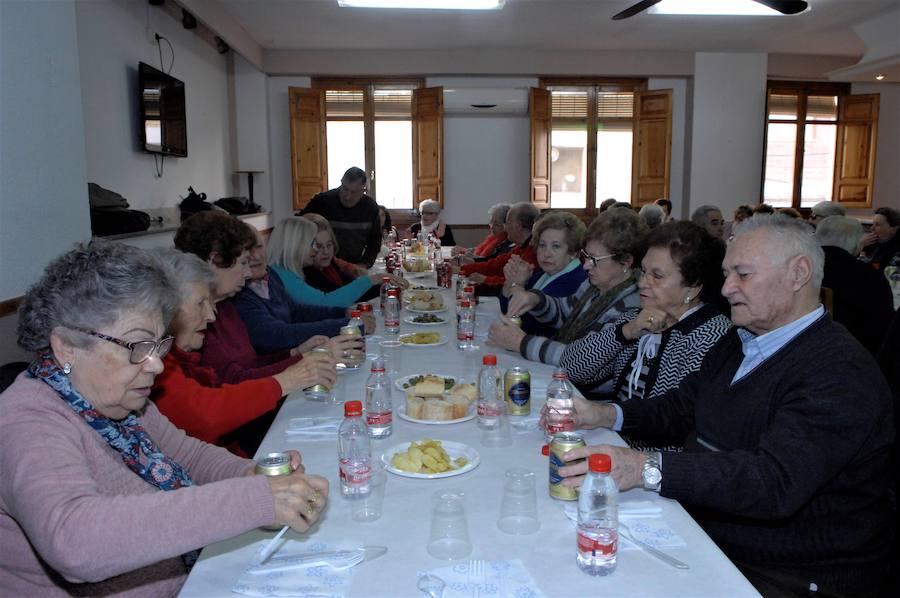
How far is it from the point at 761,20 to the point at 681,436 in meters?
7.18

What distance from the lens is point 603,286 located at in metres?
2.80

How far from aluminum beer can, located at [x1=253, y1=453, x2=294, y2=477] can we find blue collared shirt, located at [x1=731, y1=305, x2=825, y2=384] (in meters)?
1.11

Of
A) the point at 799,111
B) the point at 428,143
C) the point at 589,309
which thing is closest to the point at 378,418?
the point at 589,309

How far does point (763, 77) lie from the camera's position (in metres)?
9.54

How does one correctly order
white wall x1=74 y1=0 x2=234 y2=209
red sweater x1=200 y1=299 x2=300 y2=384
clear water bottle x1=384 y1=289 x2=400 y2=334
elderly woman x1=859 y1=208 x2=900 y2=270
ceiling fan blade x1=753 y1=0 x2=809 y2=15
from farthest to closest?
1. elderly woman x1=859 y1=208 x2=900 y2=270
2. white wall x1=74 y1=0 x2=234 y2=209
3. ceiling fan blade x1=753 y1=0 x2=809 y2=15
4. clear water bottle x1=384 y1=289 x2=400 y2=334
5. red sweater x1=200 y1=299 x2=300 y2=384

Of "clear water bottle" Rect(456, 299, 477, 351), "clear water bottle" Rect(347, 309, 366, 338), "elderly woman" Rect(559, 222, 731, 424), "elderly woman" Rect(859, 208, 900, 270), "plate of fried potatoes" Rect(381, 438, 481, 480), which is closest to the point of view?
"plate of fried potatoes" Rect(381, 438, 481, 480)

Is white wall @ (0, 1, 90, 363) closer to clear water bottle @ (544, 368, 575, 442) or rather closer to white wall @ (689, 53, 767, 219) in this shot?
clear water bottle @ (544, 368, 575, 442)

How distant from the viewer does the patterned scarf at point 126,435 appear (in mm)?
1209

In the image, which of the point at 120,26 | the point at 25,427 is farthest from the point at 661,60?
the point at 25,427

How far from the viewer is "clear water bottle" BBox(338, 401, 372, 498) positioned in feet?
4.46

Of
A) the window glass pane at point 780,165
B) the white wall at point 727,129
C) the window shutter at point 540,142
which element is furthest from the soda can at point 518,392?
the window glass pane at point 780,165

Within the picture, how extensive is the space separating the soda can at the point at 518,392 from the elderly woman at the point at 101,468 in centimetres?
70

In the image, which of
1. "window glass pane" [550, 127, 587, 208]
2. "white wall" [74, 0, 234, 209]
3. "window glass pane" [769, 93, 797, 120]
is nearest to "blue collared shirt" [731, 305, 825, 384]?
"white wall" [74, 0, 234, 209]

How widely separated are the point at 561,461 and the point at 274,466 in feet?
1.84
